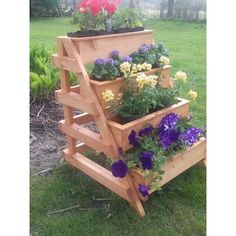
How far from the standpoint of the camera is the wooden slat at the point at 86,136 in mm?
2025

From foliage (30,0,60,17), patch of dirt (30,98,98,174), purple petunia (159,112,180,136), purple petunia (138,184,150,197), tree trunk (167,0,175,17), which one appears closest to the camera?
purple petunia (138,184,150,197)

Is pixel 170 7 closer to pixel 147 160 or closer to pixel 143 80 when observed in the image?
pixel 143 80

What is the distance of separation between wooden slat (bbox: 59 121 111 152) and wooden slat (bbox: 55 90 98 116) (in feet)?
0.57

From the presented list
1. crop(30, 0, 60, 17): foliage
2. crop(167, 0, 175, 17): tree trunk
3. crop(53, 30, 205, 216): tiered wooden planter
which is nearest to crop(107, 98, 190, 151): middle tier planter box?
crop(53, 30, 205, 216): tiered wooden planter

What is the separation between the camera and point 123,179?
1996 millimetres

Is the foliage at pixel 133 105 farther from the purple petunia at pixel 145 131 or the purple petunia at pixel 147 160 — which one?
the purple petunia at pixel 147 160

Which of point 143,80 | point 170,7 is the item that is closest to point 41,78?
point 143,80

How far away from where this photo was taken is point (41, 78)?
3090 millimetres

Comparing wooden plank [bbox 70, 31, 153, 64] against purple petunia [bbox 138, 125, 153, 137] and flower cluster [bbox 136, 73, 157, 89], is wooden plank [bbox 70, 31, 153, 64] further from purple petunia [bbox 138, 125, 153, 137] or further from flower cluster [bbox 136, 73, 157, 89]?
purple petunia [bbox 138, 125, 153, 137]

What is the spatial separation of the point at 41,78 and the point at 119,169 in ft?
5.09

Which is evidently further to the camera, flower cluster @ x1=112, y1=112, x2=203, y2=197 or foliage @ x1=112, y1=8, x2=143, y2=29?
foliage @ x1=112, y1=8, x2=143, y2=29

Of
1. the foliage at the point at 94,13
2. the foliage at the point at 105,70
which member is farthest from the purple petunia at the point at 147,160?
the foliage at the point at 94,13

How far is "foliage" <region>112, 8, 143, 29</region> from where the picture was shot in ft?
7.18
